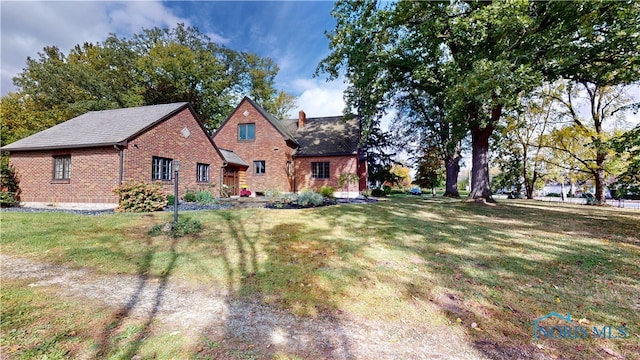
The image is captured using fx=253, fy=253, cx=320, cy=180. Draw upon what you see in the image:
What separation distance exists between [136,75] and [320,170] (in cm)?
2730

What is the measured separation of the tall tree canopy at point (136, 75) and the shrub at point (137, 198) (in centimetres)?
2426

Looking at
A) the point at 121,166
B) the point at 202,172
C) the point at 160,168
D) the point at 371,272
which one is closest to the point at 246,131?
the point at 202,172

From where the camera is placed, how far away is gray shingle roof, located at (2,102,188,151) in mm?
12258

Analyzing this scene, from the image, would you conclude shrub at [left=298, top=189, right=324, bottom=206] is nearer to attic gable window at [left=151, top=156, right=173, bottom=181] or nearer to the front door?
attic gable window at [left=151, top=156, right=173, bottom=181]

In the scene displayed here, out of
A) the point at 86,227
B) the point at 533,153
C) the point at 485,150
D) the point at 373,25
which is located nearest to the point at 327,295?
the point at 86,227

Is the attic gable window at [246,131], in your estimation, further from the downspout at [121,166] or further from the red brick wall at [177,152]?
the downspout at [121,166]

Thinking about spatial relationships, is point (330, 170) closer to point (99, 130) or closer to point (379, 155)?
point (379, 155)

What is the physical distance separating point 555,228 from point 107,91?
40602 mm

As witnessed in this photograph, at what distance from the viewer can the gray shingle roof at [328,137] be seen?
864 inches

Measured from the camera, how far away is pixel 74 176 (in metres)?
12.4

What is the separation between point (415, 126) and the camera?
26.3 metres

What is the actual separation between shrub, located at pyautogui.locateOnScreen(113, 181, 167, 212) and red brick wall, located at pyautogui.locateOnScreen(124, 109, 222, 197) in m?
1.58

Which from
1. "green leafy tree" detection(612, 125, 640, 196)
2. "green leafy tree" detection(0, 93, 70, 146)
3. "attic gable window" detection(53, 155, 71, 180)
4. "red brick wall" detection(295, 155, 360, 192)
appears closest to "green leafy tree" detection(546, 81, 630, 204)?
"green leafy tree" detection(612, 125, 640, 196)

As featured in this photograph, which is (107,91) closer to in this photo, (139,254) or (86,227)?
(86,227)
